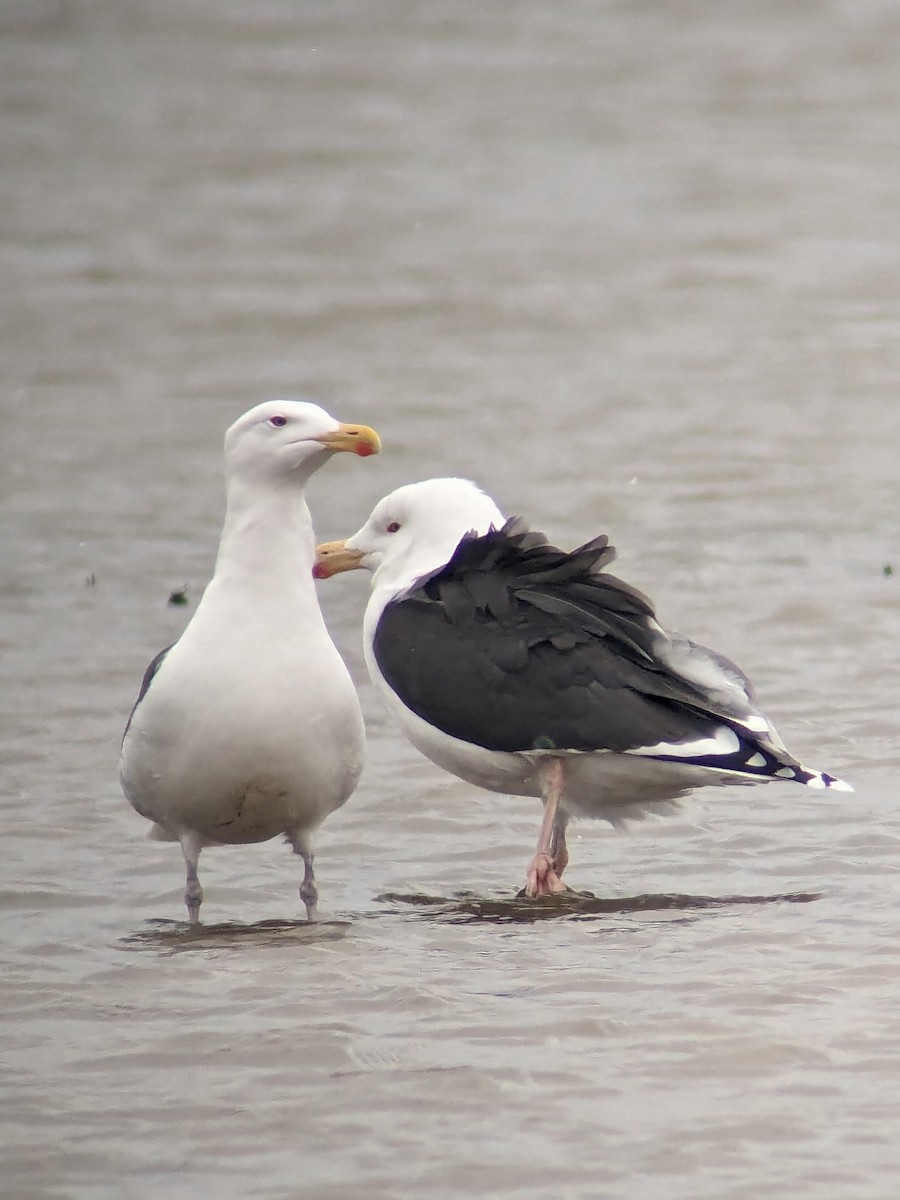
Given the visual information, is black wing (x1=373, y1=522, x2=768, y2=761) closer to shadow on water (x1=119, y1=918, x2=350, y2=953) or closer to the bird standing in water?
the bird standing in water

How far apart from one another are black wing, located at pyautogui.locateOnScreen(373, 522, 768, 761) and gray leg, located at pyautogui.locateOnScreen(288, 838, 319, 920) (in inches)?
22.7

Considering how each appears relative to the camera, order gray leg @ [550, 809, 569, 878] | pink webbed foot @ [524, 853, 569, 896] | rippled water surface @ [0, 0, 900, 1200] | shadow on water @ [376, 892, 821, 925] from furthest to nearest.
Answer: gray leg @ [550, 809, 569, 878] < pink webbed foot @ [524, 853, 569, 896] < shadow on water @ [376, 892, 821, 925] < rippled water surface @ [0, 0, 900, 1200]

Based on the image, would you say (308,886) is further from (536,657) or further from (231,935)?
(536,657)

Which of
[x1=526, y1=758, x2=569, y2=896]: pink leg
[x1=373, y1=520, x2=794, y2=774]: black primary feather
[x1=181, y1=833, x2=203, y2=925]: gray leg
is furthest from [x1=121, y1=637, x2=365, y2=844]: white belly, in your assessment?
[x1=526, y1=758, x2=569, y2=896]: pink leg

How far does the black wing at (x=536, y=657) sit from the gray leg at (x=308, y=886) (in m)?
0.58

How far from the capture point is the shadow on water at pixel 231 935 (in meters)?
6.58

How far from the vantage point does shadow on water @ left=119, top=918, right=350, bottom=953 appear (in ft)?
21.6

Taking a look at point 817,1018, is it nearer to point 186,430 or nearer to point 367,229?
point 186,430

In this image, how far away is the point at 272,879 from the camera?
757 centimetres

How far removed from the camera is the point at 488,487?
12883mm

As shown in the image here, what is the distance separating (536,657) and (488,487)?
227 inches

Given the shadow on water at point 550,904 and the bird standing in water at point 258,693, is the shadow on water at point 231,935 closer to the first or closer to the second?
the bird standing in water at point 258,693

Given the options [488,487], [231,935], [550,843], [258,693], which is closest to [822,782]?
[550,843]

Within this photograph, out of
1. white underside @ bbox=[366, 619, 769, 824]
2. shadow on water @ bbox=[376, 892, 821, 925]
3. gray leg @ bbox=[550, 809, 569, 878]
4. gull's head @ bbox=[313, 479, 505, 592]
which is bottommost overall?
shadow on water @ bbox=[376, 892, 821, 925]
